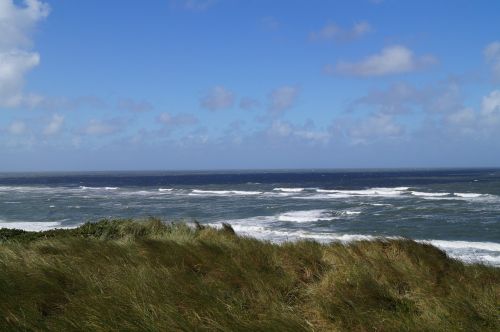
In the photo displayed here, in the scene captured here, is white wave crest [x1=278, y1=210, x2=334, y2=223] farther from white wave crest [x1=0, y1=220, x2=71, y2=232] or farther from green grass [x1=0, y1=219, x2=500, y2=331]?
green grass [x1=0, y1=219, x2=500, y2=331]

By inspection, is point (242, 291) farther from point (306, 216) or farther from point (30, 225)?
point (306, 216)

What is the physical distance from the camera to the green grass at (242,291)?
4543 millimetres

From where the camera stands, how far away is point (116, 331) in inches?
166

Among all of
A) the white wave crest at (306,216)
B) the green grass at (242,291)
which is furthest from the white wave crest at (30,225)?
the green grass at (242,291)

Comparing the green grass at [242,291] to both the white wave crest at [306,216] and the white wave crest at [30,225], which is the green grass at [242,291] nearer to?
the white wave crest at [30,225]

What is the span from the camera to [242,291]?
5734mm

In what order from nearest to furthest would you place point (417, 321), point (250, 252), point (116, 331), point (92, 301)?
point (116, 331) < point (417, 321) < point (92, 301) < point (250, 252)

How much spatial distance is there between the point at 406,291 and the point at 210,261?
119 inches

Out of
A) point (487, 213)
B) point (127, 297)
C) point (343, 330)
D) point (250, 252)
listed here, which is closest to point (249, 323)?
point (343, 330)

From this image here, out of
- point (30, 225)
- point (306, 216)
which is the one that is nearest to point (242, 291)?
point (30, 225)

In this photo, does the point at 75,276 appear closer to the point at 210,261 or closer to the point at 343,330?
the point at 210,261

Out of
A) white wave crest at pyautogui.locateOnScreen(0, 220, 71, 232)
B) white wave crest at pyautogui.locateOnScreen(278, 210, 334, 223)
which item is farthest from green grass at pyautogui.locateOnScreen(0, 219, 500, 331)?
white wave crest at pyautogui.locateOnScreen(278, 210, 334, 223)

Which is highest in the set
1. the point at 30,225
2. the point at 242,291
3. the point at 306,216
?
the point at 242,291

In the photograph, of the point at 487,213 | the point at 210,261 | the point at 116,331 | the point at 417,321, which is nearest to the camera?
the point at 116,331
